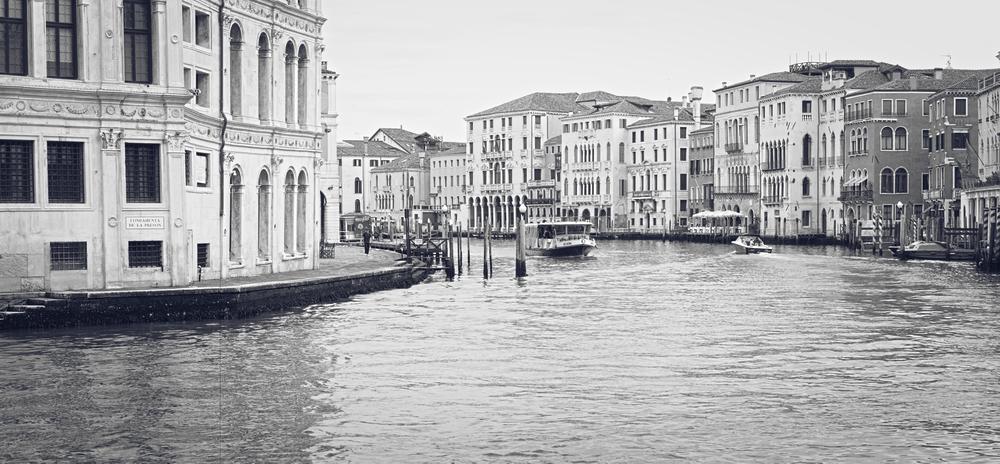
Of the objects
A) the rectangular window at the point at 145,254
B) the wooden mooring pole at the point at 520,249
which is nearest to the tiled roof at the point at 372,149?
the wooden mooring pole at the point at 520,249

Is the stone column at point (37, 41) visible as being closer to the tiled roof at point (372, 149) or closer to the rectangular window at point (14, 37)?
the rectangular window at point (14, 37)

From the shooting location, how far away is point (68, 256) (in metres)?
25.8

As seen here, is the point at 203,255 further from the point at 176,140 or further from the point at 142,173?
the point at 176,140

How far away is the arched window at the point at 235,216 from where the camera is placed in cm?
3089

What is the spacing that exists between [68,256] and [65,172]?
146cm

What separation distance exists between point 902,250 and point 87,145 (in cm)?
3884

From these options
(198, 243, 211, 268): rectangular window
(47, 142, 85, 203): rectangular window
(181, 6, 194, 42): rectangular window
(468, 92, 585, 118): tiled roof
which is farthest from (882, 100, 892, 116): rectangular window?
(47, 142, 85, 203): rectangular window

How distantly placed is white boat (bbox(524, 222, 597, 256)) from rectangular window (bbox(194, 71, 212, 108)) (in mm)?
38444

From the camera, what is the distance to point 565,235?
6888 centimetres

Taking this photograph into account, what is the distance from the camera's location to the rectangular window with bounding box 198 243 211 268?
28766 millimetres

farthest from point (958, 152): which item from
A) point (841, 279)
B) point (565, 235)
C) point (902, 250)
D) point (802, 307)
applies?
point (802, 307)

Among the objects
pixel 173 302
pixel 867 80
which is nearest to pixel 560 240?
pixel 867 80

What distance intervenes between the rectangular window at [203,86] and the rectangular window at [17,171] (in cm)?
460

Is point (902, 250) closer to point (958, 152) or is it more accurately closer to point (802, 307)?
point (958, 152)
